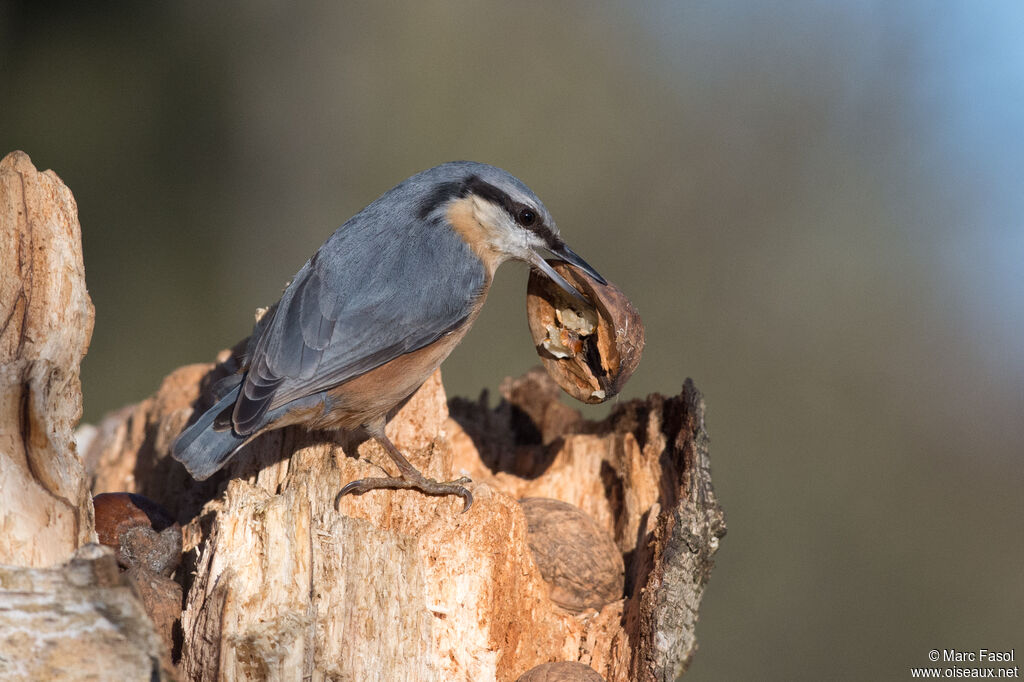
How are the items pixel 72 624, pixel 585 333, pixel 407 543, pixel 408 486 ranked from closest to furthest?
1. pixel 72 624
2. pixel 407 543
3. pixel 408 486
4. pixel 585 333

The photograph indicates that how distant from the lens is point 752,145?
17.0ft

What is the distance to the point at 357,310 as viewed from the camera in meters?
2.36

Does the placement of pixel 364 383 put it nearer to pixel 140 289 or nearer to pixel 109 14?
pixel 140 289

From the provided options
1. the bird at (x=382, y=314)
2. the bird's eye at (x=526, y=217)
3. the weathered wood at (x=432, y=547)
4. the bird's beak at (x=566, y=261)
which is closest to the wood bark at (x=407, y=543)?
the weathered wood at (x=432, y=547)

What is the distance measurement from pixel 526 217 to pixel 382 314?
54 cm

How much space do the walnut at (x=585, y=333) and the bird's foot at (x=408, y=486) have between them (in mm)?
428

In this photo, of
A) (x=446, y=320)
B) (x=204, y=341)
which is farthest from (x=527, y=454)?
(x=204, y=341)

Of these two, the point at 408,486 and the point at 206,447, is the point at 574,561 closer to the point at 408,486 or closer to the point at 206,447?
the point at 408,486

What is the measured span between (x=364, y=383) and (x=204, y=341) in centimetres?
317

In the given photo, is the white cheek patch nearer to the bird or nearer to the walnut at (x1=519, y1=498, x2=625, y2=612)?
the bird

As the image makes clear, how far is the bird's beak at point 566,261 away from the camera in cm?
253

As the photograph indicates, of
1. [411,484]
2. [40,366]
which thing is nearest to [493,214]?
[411,484]

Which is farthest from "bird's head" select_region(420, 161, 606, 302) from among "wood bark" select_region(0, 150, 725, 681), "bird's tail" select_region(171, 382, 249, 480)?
"bird's tail" select_region(171, 382, 249, 480)

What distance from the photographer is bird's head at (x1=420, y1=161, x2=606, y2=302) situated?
2604 mm
